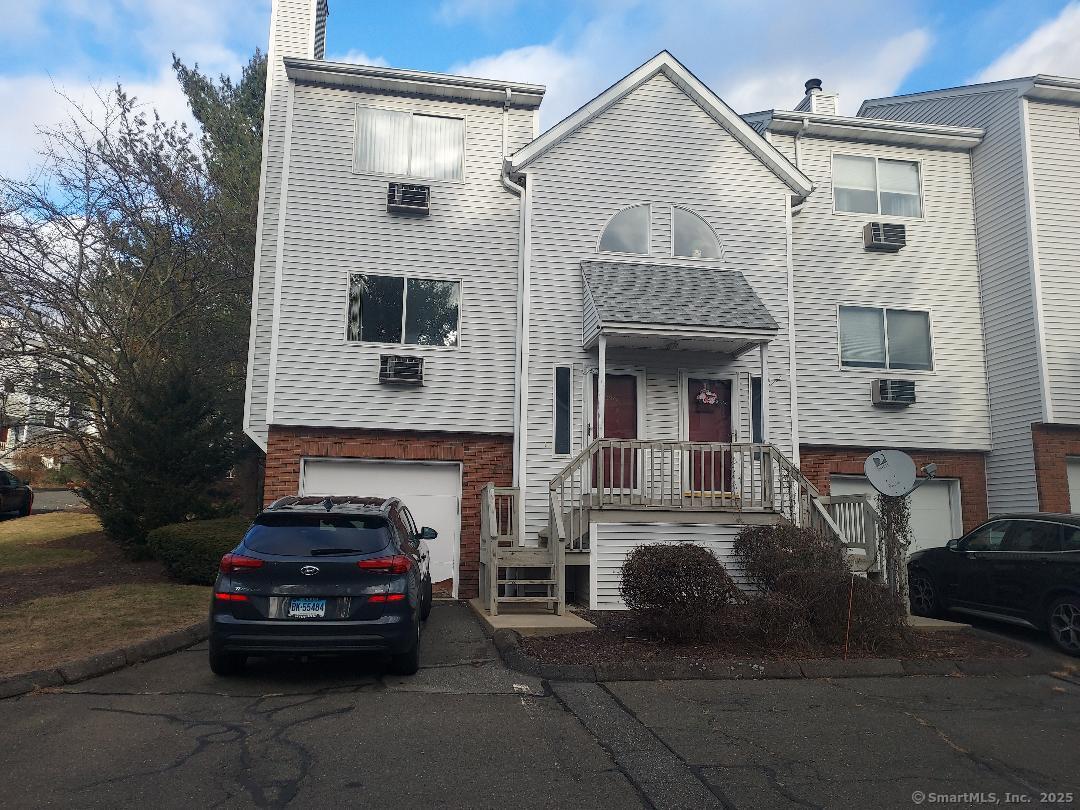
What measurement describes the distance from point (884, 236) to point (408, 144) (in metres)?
9.56

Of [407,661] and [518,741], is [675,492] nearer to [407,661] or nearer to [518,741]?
[407,661]

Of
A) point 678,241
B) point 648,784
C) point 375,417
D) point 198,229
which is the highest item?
point 198,229

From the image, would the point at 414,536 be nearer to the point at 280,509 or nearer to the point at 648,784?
the point at 280,509

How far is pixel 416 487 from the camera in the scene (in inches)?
547

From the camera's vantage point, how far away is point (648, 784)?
482 centimetres

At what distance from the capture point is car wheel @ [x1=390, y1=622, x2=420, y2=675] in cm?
718

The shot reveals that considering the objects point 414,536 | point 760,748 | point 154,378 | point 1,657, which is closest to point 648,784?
point 760,748

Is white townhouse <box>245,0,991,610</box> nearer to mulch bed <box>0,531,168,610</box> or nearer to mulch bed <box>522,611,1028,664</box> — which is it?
mulch bed <box>0,531,168,610</box>

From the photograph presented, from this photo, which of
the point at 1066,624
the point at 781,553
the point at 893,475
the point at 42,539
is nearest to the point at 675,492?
the point at 781,553

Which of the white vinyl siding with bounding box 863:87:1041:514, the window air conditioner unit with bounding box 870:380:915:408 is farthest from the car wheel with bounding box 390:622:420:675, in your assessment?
the white vinyl siding with bounding box 863:87:1041:514

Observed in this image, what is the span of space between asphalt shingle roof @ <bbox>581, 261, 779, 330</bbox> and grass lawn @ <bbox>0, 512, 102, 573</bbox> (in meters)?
10.6

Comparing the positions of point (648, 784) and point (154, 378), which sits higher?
point (154, 378)

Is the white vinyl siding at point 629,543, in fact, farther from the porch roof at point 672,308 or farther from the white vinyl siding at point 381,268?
the white vinyl siding at point 381,268

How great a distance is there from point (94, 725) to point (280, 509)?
2286 mm
